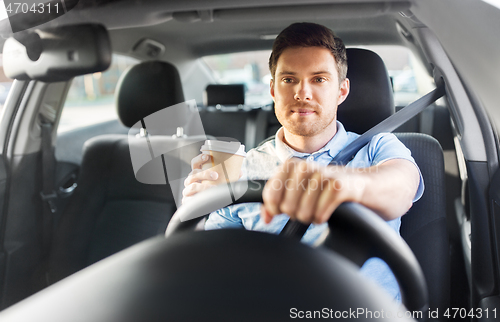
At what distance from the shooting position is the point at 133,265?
48 centimetres

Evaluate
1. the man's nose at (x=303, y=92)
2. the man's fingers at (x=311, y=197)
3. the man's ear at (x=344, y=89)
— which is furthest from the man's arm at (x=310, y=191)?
the man's ear at (x=344, y=89)

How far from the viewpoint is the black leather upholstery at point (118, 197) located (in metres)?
1.45

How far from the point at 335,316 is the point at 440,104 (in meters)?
0.91

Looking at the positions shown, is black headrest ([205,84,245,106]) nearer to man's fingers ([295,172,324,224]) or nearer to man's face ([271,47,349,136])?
man's face ([271,47,349,136])

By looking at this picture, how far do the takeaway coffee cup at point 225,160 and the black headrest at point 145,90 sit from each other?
0.75 metres

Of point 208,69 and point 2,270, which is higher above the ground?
point 208,69

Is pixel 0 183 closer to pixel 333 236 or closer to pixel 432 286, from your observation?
pixel 333 236

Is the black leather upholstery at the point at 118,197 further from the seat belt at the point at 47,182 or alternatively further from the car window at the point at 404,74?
the car window at the point at 404,74

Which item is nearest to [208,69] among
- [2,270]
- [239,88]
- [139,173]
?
[239,88]

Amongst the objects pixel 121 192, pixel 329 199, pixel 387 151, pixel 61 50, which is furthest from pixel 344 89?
pixel 121 192

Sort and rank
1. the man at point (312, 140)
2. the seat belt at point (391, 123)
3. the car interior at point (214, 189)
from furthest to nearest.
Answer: the seat belt at point (391, 123), the man at point (312, 140), the car interior at point (214, 189)

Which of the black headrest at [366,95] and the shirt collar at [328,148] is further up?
the black headrest at [366,95]

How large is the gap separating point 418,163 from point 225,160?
536 millimetres

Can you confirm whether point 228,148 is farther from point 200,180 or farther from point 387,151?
point 387,151
